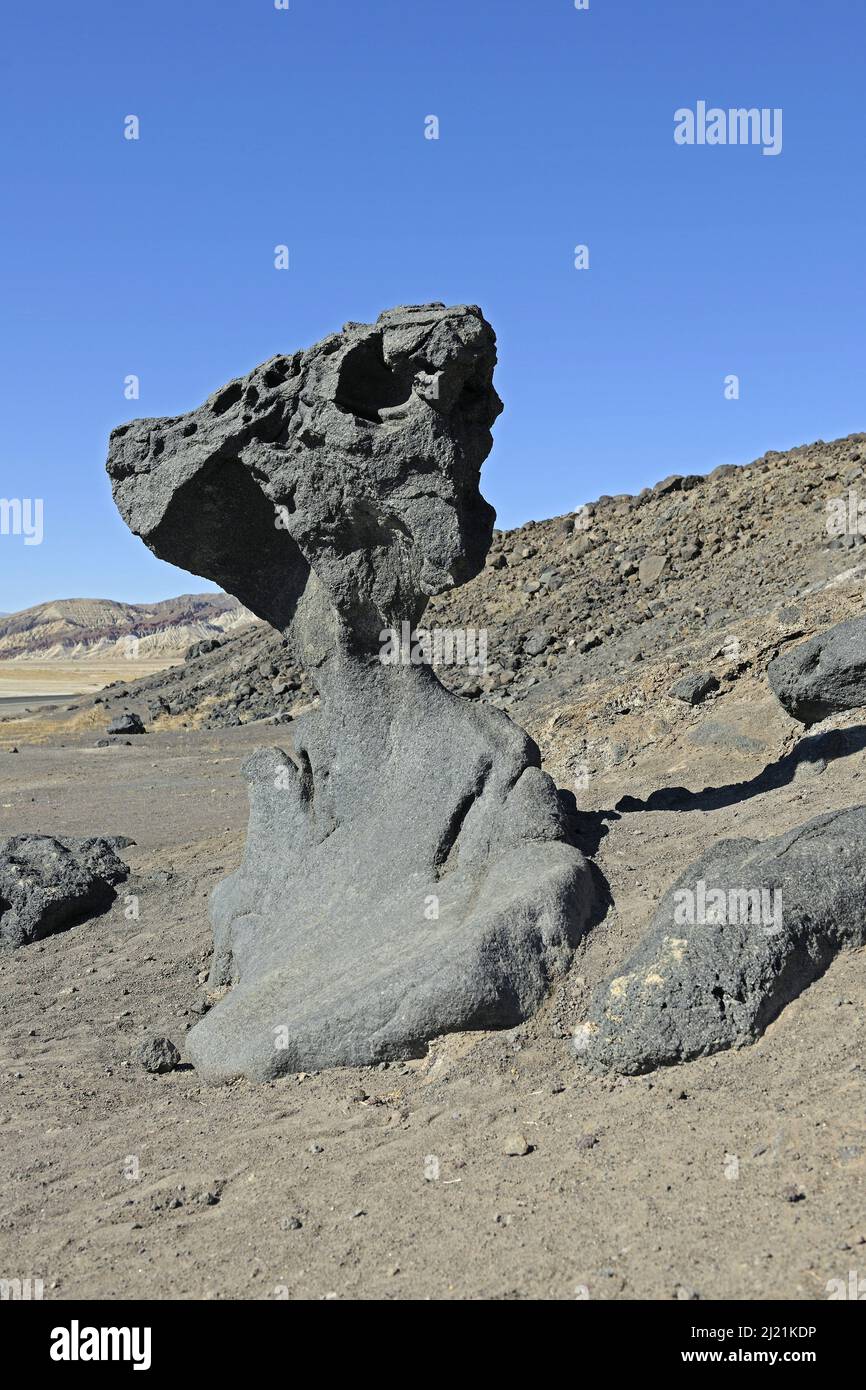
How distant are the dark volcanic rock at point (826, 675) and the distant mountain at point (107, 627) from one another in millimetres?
99547

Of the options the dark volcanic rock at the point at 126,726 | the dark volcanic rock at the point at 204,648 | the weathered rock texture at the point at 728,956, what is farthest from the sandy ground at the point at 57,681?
the weathered rock texture at the point at 728,956

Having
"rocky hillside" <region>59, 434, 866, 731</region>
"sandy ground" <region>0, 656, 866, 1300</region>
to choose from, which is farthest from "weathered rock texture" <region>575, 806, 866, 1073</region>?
"rocky hillside" <region>59, 434, 866, 731</region>

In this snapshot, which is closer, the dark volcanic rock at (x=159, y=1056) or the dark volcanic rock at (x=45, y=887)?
the dark volcanic rock at (x=159, y=1056)

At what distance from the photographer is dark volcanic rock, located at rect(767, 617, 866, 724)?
8273 mm

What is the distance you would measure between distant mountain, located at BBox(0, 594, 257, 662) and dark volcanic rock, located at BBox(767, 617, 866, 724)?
99.5 meters

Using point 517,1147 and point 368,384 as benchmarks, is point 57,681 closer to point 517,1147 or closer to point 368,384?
point 368,384

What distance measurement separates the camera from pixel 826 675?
8352 mm

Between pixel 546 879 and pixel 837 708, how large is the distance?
386 cm

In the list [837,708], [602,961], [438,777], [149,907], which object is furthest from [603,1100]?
[149,907]

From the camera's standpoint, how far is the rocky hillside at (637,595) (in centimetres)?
1662

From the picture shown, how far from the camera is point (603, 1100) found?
4.54 m

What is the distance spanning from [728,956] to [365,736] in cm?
293

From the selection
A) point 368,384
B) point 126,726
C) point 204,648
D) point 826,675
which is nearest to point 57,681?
point 204,648

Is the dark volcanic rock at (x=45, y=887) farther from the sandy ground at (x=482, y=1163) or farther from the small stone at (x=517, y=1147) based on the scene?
the small stone at (x=517, y=1147)
